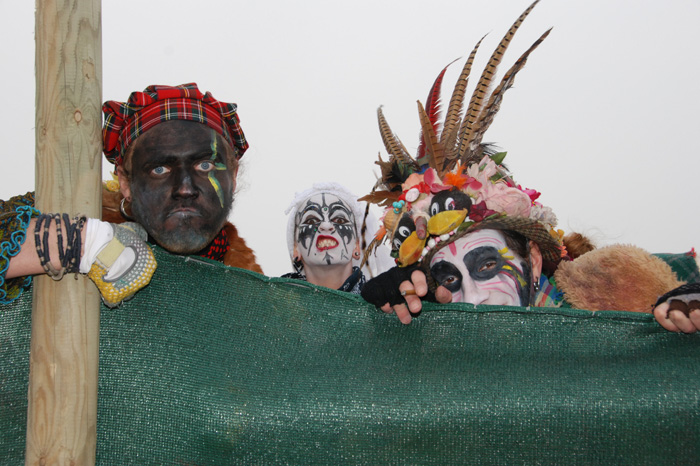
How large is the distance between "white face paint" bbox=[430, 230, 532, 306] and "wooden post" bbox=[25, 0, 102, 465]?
143cm

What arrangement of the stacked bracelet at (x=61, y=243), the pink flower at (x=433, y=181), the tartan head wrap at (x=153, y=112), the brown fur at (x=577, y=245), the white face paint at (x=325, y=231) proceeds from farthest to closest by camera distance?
the white face paint at (x=325, y=231), the brown fur at (x=577, y=245), the pink flower at (x=433, y=181), the tartan head wrap at (x=153, y=112), the stacked bracelet at (x=61, y=243)

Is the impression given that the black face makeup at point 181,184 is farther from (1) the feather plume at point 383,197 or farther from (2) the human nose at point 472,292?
(2) the human nose at point 472,292

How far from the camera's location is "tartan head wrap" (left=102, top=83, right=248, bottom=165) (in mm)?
2744

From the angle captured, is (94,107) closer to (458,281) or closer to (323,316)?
(323,316)

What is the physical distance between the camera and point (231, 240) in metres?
3.59

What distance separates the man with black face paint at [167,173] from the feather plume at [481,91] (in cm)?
108

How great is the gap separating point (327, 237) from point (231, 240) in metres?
0.88

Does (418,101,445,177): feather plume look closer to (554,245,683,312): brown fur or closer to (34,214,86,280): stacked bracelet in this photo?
(554,245,683,312): brown fur

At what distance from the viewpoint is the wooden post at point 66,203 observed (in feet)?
6.25

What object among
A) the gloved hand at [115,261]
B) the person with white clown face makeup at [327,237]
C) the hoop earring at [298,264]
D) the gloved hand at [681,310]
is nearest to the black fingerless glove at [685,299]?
the gloved hand at [681,310]

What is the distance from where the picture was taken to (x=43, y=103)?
200 centimetres

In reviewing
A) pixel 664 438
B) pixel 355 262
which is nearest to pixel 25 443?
pixel 664 438

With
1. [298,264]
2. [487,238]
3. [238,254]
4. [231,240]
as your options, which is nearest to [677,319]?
[487,238]

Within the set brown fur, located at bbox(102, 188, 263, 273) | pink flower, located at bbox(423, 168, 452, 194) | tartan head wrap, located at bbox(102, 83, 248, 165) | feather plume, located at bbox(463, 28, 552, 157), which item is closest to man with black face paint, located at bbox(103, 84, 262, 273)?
tartan head wrap, located at bbox(102, 83, 248, 165)
